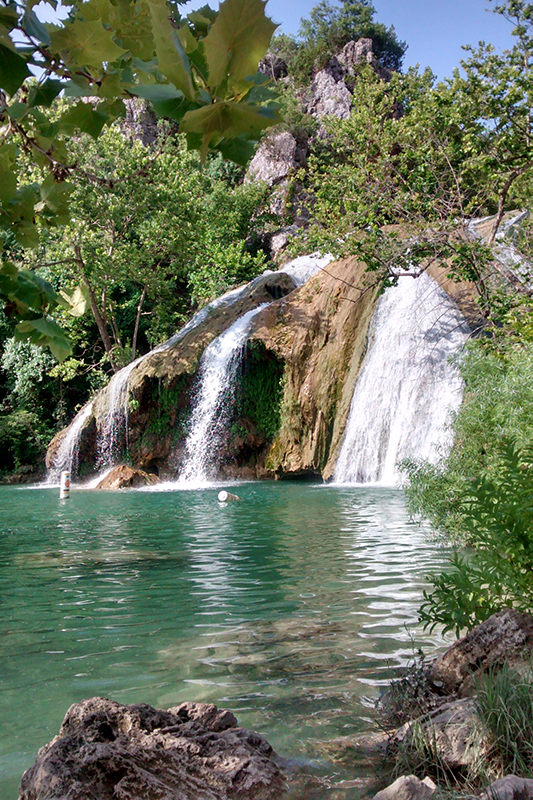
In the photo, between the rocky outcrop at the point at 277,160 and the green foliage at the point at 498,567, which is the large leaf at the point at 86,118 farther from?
the rocky outcrop at the point at 277,160

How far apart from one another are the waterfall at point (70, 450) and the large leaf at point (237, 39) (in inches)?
860

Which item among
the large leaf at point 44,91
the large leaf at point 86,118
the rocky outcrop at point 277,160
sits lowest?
the large leaf at point 86,118

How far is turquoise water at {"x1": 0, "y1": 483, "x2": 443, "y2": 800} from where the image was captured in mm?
3619

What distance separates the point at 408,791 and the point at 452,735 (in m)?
0.55

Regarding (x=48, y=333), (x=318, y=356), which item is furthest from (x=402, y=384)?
(x=48, y=333)

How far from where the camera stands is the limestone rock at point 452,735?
8.79ft

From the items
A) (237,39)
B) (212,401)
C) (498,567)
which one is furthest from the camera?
(212,401)

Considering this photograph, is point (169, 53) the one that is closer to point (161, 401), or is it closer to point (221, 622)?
point (221, 622)

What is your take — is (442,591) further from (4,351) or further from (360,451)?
(4,351)

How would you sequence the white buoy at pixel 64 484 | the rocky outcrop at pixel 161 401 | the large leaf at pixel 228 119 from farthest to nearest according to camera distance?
the rocky outcrop at pixel 161 401 < the white buoy at pixel 64 484 < the large leaf at pixel 228 119

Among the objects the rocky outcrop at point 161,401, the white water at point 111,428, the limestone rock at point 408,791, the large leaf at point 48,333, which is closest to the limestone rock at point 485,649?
the limestone rock at point 408,791

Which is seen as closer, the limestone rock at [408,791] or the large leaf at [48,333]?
the large leaf at [48,333]

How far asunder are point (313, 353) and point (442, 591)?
1595cm

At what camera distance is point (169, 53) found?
113cm
